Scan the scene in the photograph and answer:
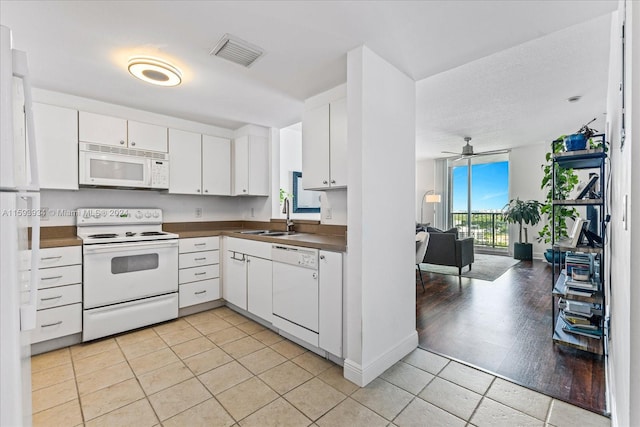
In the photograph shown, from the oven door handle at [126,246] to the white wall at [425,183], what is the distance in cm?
705

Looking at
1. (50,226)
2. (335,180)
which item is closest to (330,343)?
(335,180)

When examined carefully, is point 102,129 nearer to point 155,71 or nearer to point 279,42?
point 155,71

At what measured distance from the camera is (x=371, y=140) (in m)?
1.99

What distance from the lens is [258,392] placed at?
6.07 feet

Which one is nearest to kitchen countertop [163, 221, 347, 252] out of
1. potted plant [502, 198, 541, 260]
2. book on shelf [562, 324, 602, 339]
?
book on shelf [562, 324, 602, 339]

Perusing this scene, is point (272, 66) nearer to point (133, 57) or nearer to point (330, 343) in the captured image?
point (133, 57)

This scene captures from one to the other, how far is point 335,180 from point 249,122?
5.66 ft

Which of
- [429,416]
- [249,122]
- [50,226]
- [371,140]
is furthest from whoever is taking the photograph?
[249,122]

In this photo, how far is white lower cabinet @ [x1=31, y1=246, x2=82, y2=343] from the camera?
2.33m

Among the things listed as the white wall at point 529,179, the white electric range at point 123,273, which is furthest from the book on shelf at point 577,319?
the white wall at point 529,179

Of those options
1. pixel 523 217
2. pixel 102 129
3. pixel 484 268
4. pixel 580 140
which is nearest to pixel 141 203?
pixel 102 129

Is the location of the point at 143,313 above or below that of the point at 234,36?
below

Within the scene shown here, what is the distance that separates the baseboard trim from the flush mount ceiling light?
249cm

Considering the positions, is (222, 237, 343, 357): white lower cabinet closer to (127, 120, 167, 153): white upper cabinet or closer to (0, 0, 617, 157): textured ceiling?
(127, 120, 167, 153): white upper cabinet
